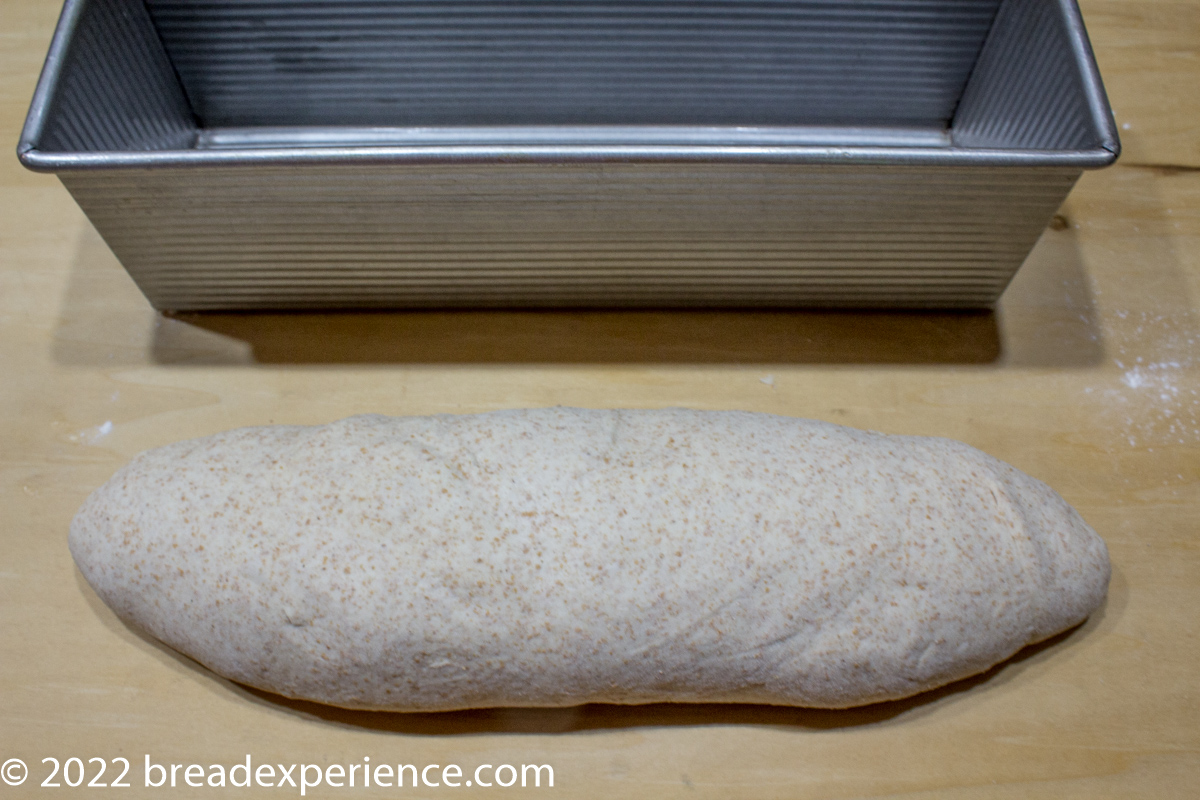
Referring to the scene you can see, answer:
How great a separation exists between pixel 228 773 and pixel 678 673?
0.55 meters

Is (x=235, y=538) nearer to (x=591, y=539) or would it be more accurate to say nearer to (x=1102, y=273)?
(x=591, y=539)

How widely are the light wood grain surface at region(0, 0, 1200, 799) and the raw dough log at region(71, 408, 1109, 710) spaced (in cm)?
8

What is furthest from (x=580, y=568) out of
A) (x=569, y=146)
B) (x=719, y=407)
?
(x=569, y=146)

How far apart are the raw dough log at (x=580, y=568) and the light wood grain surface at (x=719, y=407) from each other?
0.08 m

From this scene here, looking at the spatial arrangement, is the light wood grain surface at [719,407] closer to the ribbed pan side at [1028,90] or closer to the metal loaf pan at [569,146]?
the metal loaf pan at [569,146]

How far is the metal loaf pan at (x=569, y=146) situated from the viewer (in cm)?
108

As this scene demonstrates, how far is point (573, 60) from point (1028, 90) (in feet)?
2.32

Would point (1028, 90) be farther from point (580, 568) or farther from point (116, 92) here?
point (116, 92)

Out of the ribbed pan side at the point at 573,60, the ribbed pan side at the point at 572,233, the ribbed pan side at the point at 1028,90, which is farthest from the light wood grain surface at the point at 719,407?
the ribbed pan side at the point at 573,60

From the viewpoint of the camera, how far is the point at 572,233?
3.87ft

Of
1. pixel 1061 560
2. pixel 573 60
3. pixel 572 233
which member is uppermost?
pixel 573 60

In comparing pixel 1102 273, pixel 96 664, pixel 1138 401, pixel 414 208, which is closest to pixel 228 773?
pixel 96 664

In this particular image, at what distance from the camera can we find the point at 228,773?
103 cm

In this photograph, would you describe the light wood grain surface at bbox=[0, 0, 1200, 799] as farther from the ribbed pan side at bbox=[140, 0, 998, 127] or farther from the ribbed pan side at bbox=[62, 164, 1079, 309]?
the ribbed pan side at bbox=[140, 0, 998, 127]
